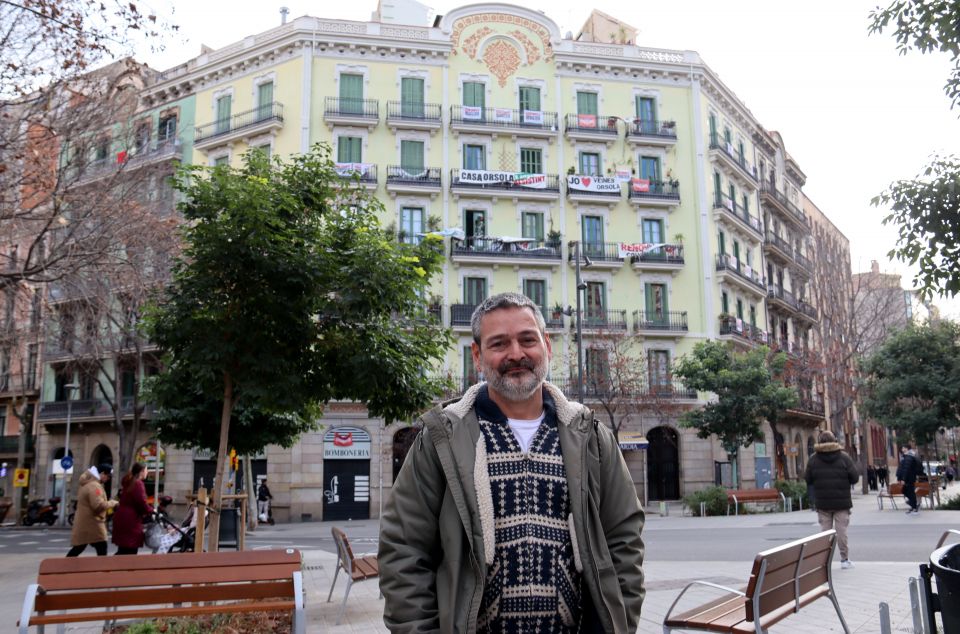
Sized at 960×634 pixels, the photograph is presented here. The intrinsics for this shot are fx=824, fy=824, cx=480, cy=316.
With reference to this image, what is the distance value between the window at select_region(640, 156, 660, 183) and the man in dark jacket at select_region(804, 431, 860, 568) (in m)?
28.3

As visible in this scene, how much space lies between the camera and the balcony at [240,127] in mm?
34719

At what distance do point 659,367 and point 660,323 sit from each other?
6.65ft

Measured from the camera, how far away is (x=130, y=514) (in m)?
11.7

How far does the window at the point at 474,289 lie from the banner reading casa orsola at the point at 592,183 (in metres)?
5.88

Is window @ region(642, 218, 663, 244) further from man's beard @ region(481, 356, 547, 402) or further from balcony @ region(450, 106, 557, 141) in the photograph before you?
man's beard @ region(481, 356, 547, 402)

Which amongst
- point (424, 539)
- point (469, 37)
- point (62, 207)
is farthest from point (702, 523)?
point (469, 37)

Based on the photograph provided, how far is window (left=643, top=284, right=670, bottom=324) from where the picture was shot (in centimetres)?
3684

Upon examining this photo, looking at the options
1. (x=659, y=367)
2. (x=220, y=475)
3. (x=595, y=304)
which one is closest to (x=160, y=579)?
(x=220, y=475)

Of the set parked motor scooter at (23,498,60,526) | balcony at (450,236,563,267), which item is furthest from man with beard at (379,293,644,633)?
parked motor scooter at (23,498,60,526)

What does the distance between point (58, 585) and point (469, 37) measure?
35.2 metres

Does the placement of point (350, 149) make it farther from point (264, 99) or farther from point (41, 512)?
point (41, 512)

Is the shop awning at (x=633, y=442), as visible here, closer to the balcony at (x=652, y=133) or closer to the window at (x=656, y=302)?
the window at (x=656, y=302)

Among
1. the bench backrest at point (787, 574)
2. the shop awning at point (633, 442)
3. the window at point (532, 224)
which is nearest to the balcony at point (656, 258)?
the window at point (532, 224)

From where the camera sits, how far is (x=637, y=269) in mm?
37062
